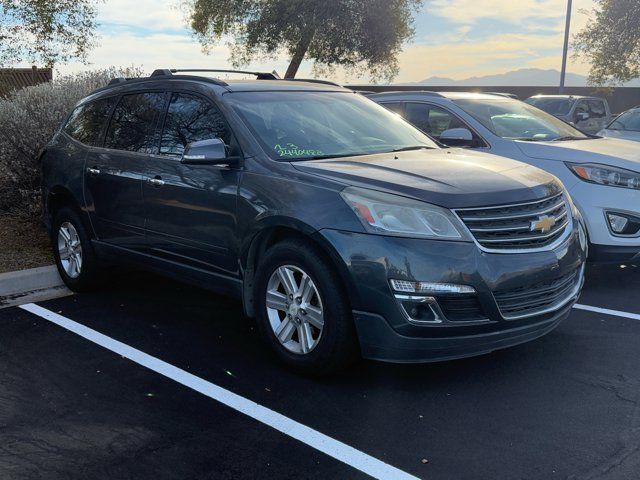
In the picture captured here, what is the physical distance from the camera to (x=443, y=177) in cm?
390

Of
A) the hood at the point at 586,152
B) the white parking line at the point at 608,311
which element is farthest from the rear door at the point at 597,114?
the white parking line at the point at 608,311

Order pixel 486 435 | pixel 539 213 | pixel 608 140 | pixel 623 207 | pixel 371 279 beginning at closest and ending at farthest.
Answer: pixel 486 435, pixel 371 279, pixel 539 213, pixel 623 207, pixel 608 140

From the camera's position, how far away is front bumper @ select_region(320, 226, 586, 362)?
139 inches

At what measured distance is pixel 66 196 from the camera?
6.02m

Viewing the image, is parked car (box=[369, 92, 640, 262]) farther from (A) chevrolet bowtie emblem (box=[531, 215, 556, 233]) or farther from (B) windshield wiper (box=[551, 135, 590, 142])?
(A) chevrolet bowtie emblem (box=[531, 215, 556, 233])

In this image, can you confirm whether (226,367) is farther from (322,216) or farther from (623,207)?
(623,207)

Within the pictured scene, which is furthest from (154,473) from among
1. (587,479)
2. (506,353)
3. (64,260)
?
(64,260)

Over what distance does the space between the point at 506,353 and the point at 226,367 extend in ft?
5.93

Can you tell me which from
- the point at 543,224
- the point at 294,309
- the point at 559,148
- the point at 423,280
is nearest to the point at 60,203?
the point at 294,309

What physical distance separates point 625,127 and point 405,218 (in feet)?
28.1

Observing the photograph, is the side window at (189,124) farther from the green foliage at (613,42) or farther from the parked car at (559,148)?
Answer: the green foliage at (613,42)

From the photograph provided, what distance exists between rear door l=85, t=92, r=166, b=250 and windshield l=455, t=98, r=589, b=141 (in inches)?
132

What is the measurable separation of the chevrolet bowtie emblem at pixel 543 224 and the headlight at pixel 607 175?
88.3 inches

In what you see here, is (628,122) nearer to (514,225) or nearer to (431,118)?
(431,118)
